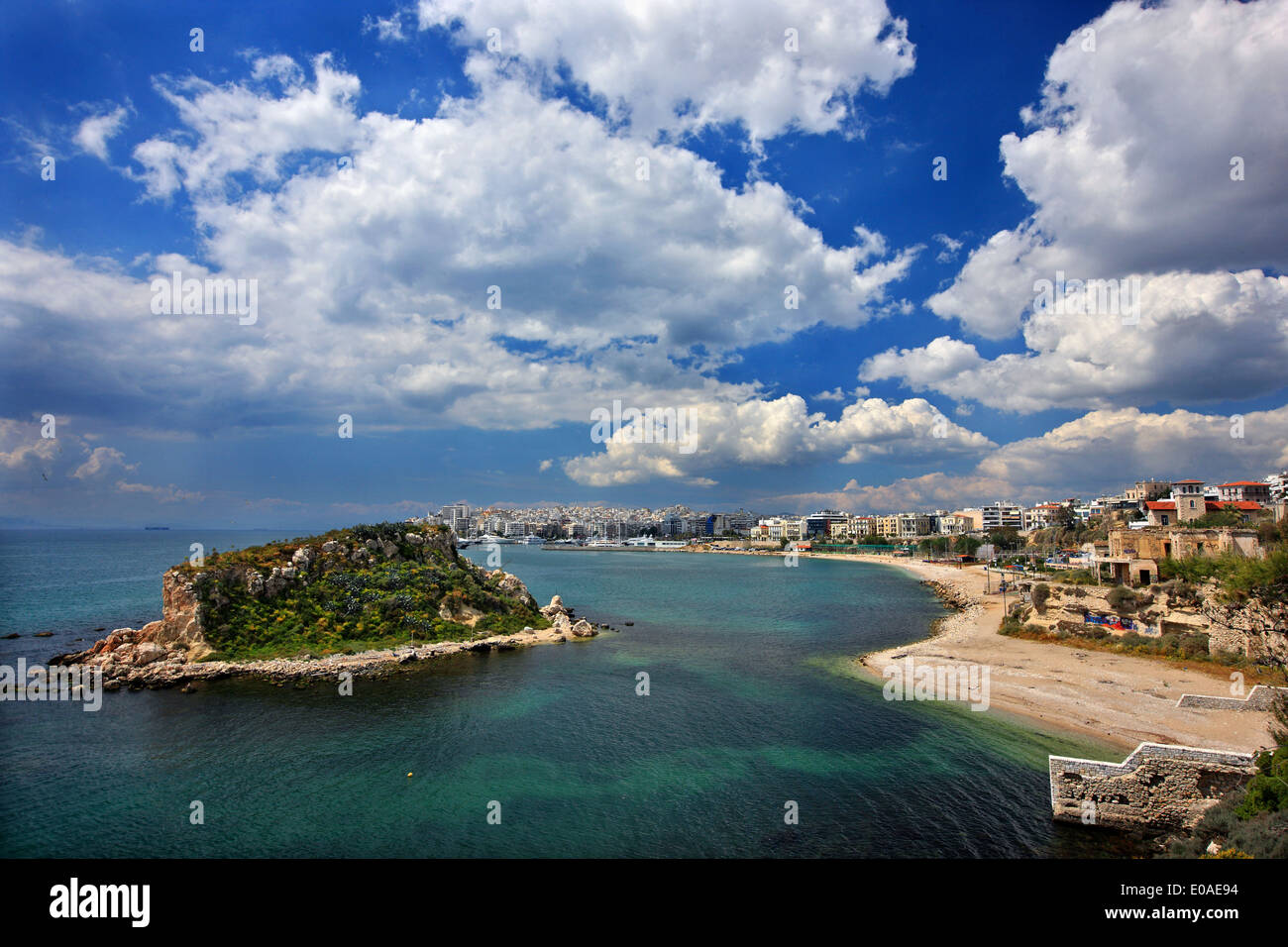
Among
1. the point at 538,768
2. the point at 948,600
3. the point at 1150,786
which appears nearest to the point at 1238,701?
the point at 1150,786

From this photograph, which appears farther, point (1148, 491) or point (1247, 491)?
point (1148, 491)

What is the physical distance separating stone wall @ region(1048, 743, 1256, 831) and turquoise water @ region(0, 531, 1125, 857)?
2.60 feet

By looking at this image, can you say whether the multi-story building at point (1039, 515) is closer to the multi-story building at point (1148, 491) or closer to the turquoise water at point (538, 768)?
the multi-story building at point (1148, 491)

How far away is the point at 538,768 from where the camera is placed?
19234mm

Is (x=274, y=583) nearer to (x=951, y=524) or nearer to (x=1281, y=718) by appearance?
(x=1281, y=718)

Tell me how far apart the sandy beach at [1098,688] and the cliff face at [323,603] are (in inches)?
1028

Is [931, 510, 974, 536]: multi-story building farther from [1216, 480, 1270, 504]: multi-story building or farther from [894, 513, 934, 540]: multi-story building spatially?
[1216, 480, 1270, 504]: multi-story building

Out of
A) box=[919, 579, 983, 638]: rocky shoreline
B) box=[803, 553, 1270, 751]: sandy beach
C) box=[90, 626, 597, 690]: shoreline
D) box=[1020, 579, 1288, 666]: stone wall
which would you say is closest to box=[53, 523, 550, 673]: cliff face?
box=[90, 626, 597, 690]: shoreline

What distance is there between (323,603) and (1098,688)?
40767 mm

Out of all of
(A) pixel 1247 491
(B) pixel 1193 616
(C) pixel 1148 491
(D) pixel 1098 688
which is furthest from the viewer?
(C) pixel 1148 491

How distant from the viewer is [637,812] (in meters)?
16.3
